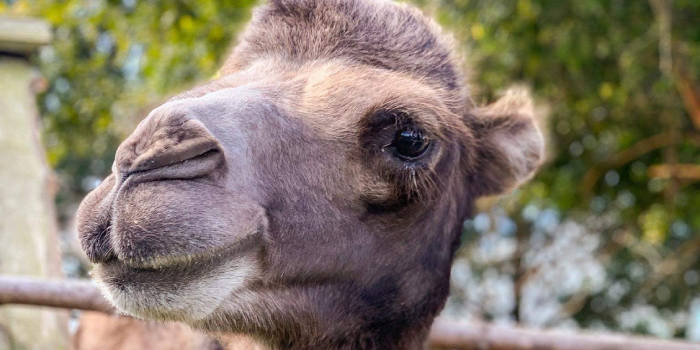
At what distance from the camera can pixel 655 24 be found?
8797mm

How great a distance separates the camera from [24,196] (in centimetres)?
445

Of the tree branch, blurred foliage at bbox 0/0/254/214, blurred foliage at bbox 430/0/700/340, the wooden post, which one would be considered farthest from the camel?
blurred foliage at bbox 0/0/254/214

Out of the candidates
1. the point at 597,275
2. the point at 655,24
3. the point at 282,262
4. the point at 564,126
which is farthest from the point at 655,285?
the point at 282,262

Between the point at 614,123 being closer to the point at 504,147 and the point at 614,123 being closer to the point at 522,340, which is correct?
the point at 522,340

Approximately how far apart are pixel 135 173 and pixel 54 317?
2431 millimetres

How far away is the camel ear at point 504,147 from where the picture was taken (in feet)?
11.8

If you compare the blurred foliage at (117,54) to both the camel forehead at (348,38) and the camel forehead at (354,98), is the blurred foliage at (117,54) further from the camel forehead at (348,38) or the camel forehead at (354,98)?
the camel forehead at (354,98)

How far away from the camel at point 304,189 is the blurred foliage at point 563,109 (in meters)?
1.10

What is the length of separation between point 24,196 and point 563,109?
828cm

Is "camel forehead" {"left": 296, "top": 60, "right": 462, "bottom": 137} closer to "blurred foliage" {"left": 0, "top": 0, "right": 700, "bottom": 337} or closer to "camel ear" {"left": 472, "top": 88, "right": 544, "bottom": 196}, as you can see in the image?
"camel ear" {"left": 472, "top": 88, "right": 544, "bottom": 196}

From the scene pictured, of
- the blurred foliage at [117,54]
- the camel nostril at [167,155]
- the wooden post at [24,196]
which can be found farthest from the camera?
the blurred foliage at [117,54]

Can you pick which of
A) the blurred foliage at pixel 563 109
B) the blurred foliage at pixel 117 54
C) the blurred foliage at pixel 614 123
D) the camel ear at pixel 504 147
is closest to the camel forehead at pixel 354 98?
the camel ear at pixel 504 147

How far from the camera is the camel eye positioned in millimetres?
2758

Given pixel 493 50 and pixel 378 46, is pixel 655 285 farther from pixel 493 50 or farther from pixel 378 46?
pixel 378 46
